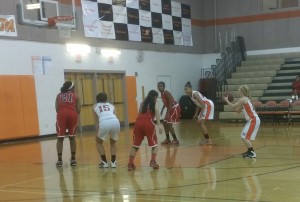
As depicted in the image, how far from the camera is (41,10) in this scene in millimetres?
14422

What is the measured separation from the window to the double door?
8180 millimetres

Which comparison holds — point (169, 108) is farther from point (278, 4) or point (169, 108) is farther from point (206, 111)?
point (278, 4)

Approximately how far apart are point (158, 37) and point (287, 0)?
6.51 m

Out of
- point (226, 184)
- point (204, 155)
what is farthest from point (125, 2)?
point (226, 184)

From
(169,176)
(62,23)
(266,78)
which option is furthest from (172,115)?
(266,78)

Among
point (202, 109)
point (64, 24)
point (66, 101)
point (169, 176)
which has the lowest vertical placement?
point (169, 176)

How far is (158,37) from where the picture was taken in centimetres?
2061

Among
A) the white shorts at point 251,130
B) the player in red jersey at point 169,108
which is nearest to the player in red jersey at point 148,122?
the white shorts at point 251,130

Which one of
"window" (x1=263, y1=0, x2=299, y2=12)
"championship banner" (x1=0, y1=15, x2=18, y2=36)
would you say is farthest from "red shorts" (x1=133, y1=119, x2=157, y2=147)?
"window" (x1=263, y1=0, x2=299, y2=12)

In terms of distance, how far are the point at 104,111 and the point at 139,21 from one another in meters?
11.8

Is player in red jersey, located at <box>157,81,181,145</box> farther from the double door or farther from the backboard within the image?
the double door

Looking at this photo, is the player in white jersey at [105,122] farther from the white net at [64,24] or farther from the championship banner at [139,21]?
the championship banner at [139,21]

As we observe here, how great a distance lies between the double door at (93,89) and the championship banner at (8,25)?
2744mm

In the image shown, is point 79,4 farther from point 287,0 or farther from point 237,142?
point 287,0
